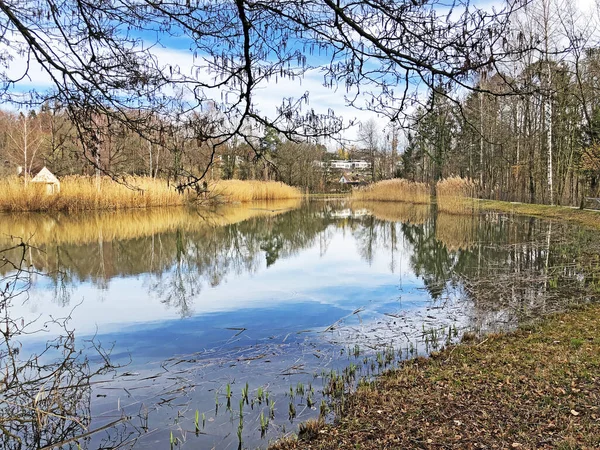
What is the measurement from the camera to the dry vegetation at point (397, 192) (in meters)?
27.0

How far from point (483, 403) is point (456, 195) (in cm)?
2254

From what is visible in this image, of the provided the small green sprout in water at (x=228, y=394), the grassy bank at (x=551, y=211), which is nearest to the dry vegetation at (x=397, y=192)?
the grassy bank at (x=551, y=211)

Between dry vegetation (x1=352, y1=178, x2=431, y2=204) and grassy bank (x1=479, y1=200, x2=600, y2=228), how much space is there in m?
4.10

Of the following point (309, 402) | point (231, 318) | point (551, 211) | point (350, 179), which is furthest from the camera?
point (350, 179)

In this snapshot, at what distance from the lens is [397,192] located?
2903cm

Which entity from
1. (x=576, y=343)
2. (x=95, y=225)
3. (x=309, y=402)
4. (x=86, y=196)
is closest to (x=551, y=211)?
(x=576, y=343)

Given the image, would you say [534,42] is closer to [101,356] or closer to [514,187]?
[101,356]

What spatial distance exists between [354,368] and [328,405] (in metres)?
0.69

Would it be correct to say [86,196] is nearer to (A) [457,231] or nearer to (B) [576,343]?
(A) [457,231]

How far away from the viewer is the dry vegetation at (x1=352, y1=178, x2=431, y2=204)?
2701cm

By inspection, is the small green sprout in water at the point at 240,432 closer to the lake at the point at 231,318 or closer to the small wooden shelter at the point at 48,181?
the lake at the point at 231,318

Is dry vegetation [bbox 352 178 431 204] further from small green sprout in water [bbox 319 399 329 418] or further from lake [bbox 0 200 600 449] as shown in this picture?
small green sprout in water [bbox 319 399 329 418]

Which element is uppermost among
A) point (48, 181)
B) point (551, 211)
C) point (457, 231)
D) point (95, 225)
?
point (48, 181)

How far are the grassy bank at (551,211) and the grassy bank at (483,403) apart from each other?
35.8ft
